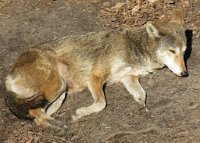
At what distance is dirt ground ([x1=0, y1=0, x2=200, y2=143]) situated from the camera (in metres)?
7.91

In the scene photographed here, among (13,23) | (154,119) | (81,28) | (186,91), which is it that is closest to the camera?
(154,119)

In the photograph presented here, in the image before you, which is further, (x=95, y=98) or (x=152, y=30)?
(x=152, y=30)

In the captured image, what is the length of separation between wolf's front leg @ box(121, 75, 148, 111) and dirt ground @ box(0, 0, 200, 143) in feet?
0.36

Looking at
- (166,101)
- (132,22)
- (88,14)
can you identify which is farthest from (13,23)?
(166,101)

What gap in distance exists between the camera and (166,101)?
8.52 metres

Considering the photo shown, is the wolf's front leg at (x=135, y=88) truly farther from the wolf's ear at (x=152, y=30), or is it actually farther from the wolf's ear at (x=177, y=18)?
the wolf's ear at (x=177, y=18)

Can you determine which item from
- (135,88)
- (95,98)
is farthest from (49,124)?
(135,88)

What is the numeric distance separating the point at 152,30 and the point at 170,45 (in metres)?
0.46

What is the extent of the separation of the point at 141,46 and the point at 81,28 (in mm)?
2208

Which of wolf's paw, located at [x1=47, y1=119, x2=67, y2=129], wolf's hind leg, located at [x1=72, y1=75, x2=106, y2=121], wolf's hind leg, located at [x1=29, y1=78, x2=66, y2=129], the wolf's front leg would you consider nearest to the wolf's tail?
wolf's hind leg, located at [x1=29, y1=78, x2=66, y2=129]

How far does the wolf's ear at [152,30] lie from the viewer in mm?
8986

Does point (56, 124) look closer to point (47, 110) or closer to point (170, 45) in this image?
point (47, 110)

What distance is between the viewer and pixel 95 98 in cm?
876

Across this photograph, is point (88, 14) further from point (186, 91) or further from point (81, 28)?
point (186, 91)
